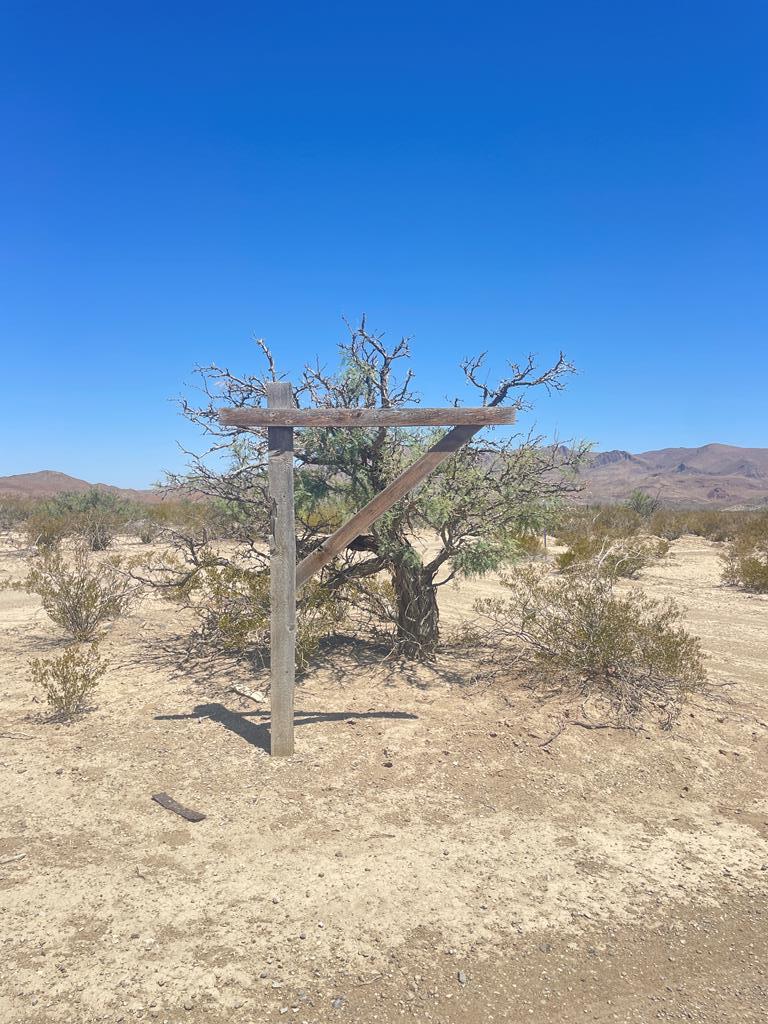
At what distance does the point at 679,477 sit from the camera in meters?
109

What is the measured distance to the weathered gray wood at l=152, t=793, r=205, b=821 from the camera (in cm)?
442

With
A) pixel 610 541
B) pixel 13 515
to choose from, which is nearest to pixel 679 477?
pixel 610 541

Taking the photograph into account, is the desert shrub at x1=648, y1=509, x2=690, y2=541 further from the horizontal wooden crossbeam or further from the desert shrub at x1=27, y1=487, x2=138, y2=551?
the horizontal wooden crossbeam

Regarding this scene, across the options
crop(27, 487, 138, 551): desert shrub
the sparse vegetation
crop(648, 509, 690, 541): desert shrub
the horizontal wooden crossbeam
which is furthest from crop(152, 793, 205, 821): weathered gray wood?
crop(648, 509, 690, 541): desert shrub

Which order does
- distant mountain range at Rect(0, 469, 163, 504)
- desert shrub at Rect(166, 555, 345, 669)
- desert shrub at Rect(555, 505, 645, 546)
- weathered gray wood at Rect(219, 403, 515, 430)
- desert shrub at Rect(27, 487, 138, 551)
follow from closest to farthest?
weathered gray wood at Rect(219, 403, 515, 430) < desert shrub at Rect(166, 555, 345, 669) < desert shrub at Rect(27, 487, 138, 551) < desert shrub at Rect(555, 505, 645, 546) < distant mountain range at Rect(0, 469, 163, 504)

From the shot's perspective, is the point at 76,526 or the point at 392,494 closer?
the point at 392,494

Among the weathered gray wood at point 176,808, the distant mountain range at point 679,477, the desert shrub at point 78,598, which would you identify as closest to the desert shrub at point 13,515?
the desert shrub at point 78,598

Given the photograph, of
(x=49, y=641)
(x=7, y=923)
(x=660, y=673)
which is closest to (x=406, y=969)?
(x=7, y=923)

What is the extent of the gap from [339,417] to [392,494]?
0.74 m

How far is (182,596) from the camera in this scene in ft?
27.3

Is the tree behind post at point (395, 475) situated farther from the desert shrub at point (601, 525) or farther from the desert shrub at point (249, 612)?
the desert shrub at point (601, 525)

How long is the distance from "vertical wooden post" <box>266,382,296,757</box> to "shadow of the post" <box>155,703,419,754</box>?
0.75 metres

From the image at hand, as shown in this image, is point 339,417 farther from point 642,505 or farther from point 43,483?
point 43,483

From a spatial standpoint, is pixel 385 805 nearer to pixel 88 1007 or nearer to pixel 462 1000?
pixel 462 1000
